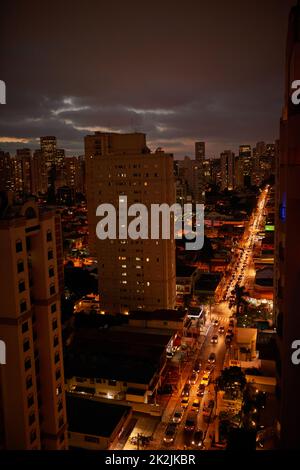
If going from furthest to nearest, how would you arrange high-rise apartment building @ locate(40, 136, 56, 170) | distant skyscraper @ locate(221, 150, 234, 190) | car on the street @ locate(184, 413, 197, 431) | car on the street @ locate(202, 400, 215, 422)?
distant skyscraper @ locate(221, 150, 234, 190)
high-rise apartment building @ locate(40, 136, 56, 170)
car on the street @ locate(202, 400, 215, 422)
car on the street @ locate(184, 413, 197, 431)

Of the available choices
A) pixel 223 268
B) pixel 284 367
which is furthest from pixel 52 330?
pixel 223 268

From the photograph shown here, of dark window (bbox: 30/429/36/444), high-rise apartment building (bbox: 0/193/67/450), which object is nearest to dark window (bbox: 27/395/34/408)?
high-rise apartment building (bbox: 0/193/67/450)

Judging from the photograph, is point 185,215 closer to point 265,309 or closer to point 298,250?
point 265,309

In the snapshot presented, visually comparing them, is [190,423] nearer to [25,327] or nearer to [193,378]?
[193,378]

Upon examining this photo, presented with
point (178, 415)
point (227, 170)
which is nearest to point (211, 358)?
point (178, 415)

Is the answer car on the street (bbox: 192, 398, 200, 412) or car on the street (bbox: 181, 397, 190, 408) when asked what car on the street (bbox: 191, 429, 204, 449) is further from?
car on the street (bbox: 181, 397, 190, 408)

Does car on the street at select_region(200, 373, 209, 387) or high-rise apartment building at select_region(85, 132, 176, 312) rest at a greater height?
high-rise apartment building at select_region(85, 132, 176, 312)
